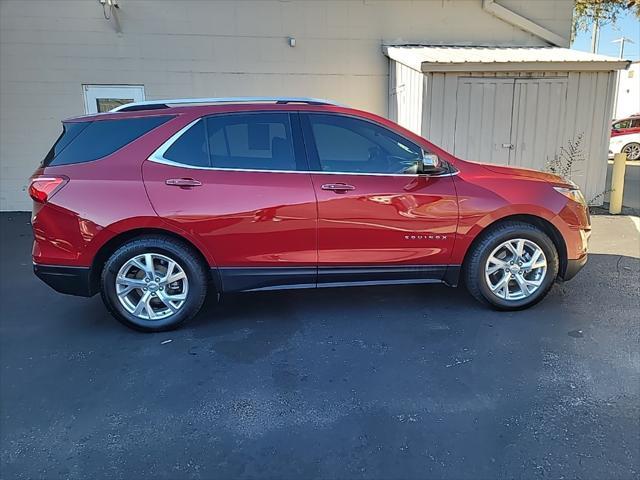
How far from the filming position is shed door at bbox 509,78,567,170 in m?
7.86

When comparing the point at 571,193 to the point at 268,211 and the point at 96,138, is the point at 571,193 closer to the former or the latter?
the point at 268,211

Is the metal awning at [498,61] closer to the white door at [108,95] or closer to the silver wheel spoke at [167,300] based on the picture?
the white door at [108,95]

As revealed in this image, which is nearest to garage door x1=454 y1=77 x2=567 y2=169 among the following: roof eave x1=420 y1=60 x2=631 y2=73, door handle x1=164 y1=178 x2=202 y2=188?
roof eave x1=420 y1=60 x2=631 y2=73

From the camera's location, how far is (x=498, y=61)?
7.49 meters

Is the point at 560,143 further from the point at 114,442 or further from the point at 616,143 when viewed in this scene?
the point at 616,143

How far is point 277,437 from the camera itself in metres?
2.55

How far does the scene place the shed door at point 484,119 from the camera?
7758mm

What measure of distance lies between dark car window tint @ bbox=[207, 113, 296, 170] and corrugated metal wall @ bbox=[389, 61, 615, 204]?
4.42 metres

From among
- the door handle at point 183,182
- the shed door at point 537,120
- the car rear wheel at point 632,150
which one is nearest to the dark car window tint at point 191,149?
the door handle at point 183,182

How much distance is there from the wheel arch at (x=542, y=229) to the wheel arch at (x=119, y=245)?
2.20m

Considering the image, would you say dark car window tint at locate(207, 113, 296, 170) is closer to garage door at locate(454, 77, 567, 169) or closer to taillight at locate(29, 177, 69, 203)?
taillight at locate(29, 177, 69, 203)

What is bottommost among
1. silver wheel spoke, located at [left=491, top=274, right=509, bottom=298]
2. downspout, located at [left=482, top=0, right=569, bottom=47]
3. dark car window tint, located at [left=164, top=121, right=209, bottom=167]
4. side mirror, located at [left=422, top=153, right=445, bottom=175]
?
silver wheel spoke, located at [left=491, top=274, right=509, bottom=298]

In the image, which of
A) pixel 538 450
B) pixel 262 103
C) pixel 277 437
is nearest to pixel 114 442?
pixel 277 437

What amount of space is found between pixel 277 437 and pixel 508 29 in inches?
356
